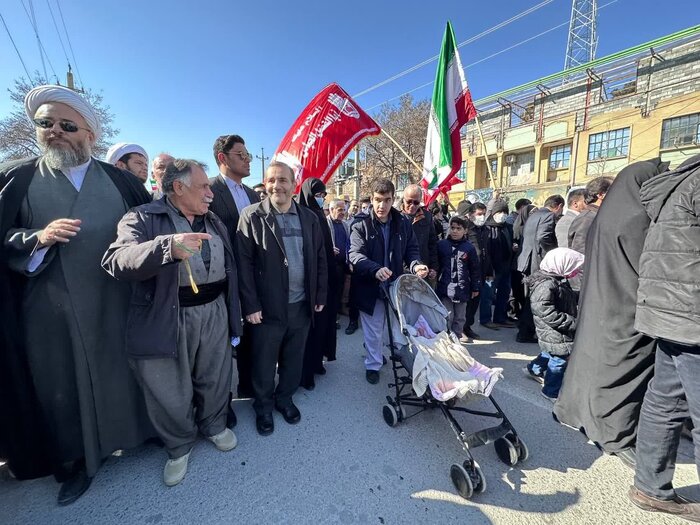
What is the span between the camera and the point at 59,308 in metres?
1.88

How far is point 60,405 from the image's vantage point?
1964mm

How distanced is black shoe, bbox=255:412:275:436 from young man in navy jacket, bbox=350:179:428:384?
45.0 inches

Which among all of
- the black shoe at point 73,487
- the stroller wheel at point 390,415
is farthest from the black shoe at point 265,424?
the black shoe at point 73,487

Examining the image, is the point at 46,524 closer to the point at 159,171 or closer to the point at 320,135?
the point at 159,171

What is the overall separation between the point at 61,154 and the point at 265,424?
233cm

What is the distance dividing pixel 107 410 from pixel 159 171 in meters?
2.33

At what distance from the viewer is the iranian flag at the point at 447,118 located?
5.13 metres

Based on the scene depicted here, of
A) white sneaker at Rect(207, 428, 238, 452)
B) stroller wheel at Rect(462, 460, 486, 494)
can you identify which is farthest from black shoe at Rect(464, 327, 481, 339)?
white sneaker at Rect(207, 428, 238, 452)

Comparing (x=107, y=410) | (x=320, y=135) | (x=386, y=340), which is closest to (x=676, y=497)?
(x=386, y=340)

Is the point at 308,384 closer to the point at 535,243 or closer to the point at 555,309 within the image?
the point at 555,309

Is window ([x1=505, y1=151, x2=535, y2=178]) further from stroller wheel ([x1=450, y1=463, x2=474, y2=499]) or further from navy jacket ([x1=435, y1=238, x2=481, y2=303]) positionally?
stroller wheel ([x1=450, y1=463, x2=474, y2=499])

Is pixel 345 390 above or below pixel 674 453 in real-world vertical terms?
below

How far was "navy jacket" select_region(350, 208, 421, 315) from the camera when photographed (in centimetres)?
320

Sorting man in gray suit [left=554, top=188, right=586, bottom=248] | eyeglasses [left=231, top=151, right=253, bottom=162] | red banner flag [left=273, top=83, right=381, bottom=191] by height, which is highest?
red banner flag [left=273, top=83, right=381, bottom=191]
